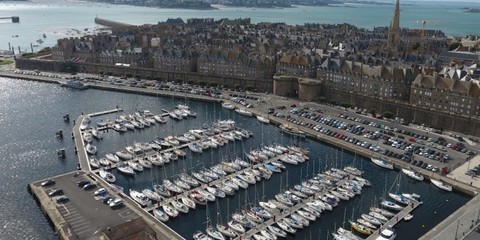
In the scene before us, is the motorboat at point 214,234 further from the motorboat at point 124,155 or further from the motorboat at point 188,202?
the motorboat at point 124,155

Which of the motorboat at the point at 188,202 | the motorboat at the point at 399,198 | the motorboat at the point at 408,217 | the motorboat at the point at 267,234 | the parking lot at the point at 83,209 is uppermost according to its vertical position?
the parking lot at the point at 83,209

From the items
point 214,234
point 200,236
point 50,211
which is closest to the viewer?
→ point 200,236

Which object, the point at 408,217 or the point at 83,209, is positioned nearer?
the point at 83,209

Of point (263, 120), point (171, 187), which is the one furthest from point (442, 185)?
point (263, 120)

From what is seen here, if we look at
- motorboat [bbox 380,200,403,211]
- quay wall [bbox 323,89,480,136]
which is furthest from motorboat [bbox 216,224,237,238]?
quay wall [bbox 323,89,480,136]

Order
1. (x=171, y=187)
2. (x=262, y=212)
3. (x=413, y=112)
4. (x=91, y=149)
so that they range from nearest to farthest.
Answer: (x=262, y=212) < (x=171, y=187) < (x=91, y=149) < (x=413, y=112)

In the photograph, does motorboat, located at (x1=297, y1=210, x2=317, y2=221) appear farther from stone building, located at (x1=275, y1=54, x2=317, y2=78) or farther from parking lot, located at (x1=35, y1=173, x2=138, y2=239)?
stone building, located at (x1=275, y1=54, x2=317, y2=78)


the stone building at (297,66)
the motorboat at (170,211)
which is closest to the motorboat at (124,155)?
the motorboat at (170,211)

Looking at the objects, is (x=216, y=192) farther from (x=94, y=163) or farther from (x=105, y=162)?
(x=94, y=163)
